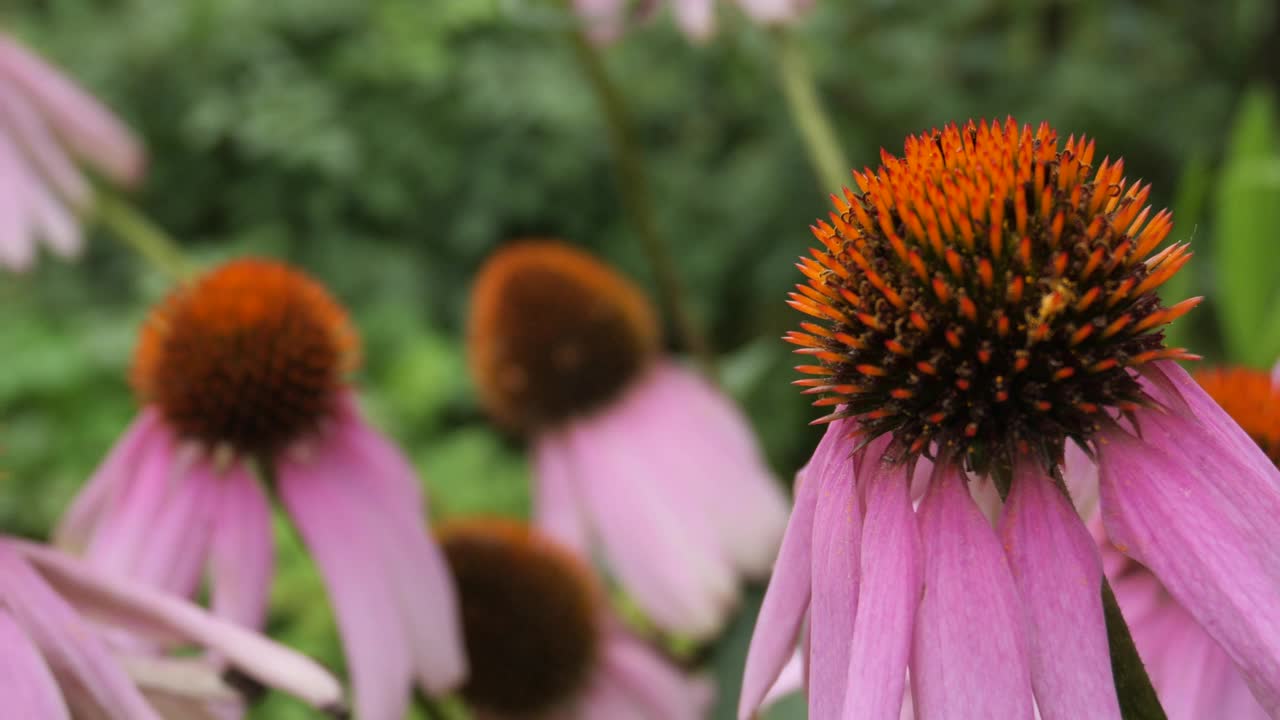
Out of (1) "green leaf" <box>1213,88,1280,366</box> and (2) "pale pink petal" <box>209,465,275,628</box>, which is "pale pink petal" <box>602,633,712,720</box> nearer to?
(2) "pale pink petal" <box>209,465,275,628</box>

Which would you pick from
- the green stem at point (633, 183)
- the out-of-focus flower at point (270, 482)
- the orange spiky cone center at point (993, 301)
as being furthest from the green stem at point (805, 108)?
the orange spiky cone center at point (993, 301)

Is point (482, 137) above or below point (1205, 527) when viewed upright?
above

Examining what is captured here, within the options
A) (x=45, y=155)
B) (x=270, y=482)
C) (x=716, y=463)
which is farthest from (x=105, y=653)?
(x=716, y=463)

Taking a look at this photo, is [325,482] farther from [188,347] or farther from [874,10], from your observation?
[874,10]

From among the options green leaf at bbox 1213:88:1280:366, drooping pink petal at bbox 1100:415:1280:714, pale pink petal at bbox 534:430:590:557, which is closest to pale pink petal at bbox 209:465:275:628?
pale pink petal at bbox 534:430:590:557

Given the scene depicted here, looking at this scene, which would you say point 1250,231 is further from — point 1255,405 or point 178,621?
point 178,621
